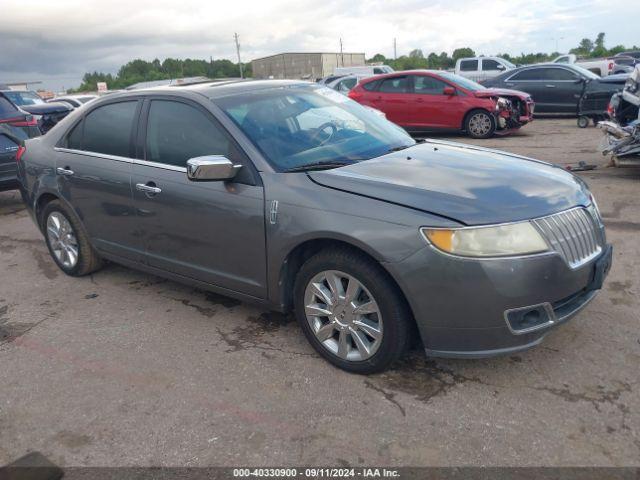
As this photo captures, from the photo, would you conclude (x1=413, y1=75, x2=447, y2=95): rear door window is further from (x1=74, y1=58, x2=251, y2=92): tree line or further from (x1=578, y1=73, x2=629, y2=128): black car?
(x1=74, y1=58, x2=251, y2=92): tree line

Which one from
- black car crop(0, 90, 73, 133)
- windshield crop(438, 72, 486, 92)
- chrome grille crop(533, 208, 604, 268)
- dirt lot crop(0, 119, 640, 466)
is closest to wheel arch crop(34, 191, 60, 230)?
dirt lot crop(0, 119, 640, 466)

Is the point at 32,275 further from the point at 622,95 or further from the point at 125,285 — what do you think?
the point at 622,95

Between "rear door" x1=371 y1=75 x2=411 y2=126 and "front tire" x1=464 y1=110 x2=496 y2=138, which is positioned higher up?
"rear door" x1=371 y1=75 x2=411 y2=126

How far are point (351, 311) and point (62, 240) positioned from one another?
320 centimetres

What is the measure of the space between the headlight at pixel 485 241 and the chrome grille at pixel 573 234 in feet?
0.40

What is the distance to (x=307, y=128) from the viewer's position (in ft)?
12.5

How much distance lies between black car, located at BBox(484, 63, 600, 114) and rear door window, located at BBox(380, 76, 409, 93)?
13.4 ft

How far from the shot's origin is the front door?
3.45m

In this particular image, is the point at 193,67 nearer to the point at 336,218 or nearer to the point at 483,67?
the point at 483,67

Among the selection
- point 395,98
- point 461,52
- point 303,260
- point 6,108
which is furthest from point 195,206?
point 461,52

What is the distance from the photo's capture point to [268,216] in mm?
3316

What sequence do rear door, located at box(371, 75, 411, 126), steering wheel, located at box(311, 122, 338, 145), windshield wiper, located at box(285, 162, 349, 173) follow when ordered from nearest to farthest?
windshield wiper, located at box(285, 162, 349, 173), steering wheel, located at box(311, 122, 338, 145), rear door, located at box(371, 75, 411, 126)

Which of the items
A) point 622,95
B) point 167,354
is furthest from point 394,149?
point 622,95

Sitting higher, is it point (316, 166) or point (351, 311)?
point (316, 166)
